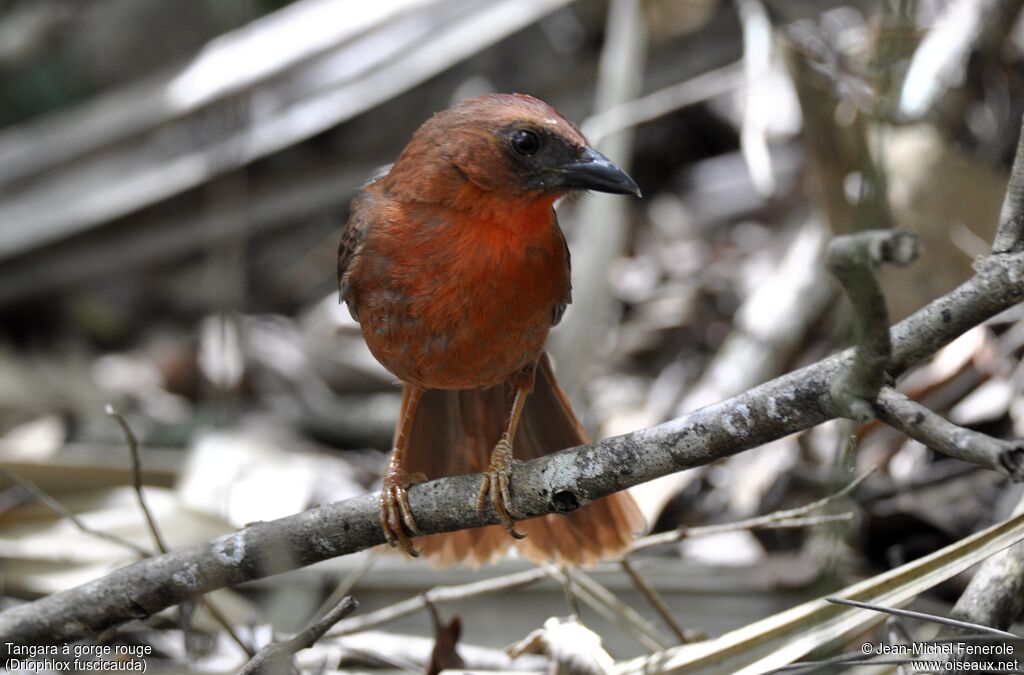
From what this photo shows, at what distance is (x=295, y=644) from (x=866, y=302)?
4.82 feet

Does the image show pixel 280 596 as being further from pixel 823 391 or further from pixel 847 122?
pixel 847 122

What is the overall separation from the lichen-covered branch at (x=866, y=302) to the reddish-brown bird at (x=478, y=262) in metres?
1.00

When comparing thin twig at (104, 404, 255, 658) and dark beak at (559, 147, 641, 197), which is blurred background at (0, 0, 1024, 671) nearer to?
thin twig at (104, 404, 255, 658)

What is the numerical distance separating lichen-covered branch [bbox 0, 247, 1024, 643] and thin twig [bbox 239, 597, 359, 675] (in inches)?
9.0

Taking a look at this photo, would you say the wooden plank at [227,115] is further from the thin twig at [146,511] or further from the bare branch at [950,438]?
the bare branch at [950,438]

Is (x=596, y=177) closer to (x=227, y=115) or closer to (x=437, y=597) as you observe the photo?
(x=437, y=597)

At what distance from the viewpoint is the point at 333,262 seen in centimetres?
663

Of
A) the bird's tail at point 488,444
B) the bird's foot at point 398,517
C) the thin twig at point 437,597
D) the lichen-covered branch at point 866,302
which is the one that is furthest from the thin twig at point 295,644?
the lichen-covered branch at point 866,302

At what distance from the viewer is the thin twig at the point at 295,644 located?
8.02ft

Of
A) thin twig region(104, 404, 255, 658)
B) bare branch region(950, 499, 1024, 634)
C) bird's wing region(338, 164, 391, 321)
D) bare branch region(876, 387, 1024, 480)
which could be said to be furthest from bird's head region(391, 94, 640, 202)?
bare branch region(950, 499, 1024, 634)

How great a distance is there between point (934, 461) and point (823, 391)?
6.32 feet

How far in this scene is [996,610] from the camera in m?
2.59

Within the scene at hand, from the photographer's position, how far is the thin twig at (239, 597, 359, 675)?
2.44m

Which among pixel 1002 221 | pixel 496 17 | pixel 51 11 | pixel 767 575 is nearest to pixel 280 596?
pixel 767 575
